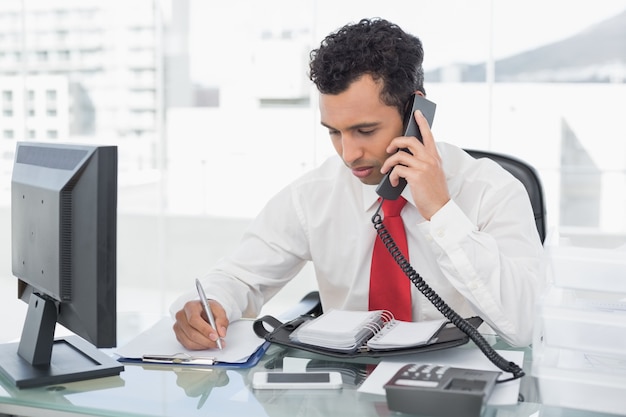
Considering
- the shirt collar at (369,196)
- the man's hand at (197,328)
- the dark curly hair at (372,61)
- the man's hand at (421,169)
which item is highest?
the dark curly hair at (372,61)

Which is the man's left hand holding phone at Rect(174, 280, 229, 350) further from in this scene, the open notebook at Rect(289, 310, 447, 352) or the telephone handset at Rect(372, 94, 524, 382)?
the telephone handset at Rect(372, 94, 524, 382)

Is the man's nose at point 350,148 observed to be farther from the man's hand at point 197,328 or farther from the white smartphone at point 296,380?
the white smartphone at point 296,380

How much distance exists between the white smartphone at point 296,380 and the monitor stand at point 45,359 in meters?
0.27

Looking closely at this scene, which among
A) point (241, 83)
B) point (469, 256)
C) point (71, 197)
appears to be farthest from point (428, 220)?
point (241, 83)

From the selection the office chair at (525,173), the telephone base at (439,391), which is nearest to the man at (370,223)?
the office chair at (525,173)

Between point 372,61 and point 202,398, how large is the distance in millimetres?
849

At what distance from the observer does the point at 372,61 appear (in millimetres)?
1783

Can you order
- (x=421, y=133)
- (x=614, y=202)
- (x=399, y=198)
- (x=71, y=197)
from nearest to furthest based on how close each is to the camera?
1. (x=71, y=197)
2. (x=421, y=133)
3. (x=399, y=198)
4. (x=614, y=202)

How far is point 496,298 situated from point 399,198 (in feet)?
1.24

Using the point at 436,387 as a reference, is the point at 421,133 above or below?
above

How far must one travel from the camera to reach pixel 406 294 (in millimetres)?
1839

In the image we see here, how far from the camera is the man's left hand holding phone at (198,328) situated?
1.54 metres

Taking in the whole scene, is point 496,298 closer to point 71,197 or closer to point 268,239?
point 268,239

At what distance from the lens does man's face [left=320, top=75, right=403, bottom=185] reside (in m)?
1.75
